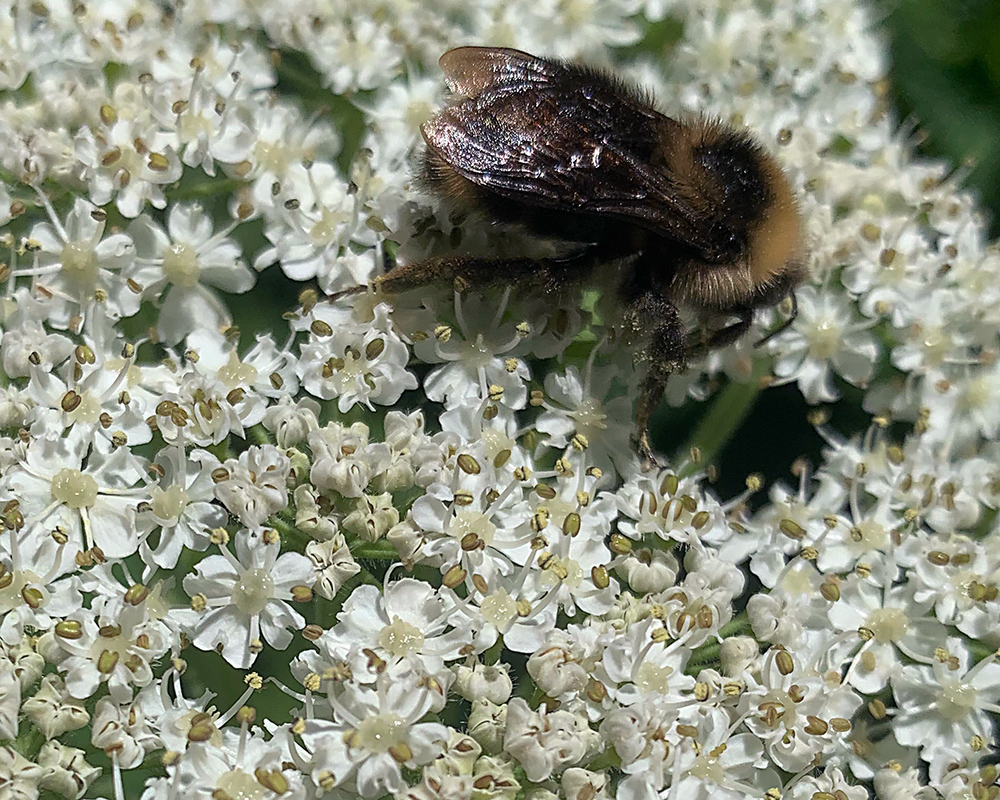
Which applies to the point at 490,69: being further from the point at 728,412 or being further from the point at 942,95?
the point at 942,95

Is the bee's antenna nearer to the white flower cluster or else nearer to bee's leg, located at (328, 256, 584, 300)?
the white flower cluster

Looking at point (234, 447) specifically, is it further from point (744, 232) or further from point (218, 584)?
point (744, 232)

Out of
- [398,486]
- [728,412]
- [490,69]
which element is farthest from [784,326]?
[398,486]

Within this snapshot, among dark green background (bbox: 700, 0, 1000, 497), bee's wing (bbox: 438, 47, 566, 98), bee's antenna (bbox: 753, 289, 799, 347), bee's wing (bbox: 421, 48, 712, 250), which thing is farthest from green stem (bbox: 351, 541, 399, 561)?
dark green background (bbox: 700, 0, 1000, 497)

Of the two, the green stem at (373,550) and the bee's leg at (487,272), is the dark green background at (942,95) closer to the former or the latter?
the bee's leg at (487,272)

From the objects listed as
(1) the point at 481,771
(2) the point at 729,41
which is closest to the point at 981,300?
(2) the point at 729,41
